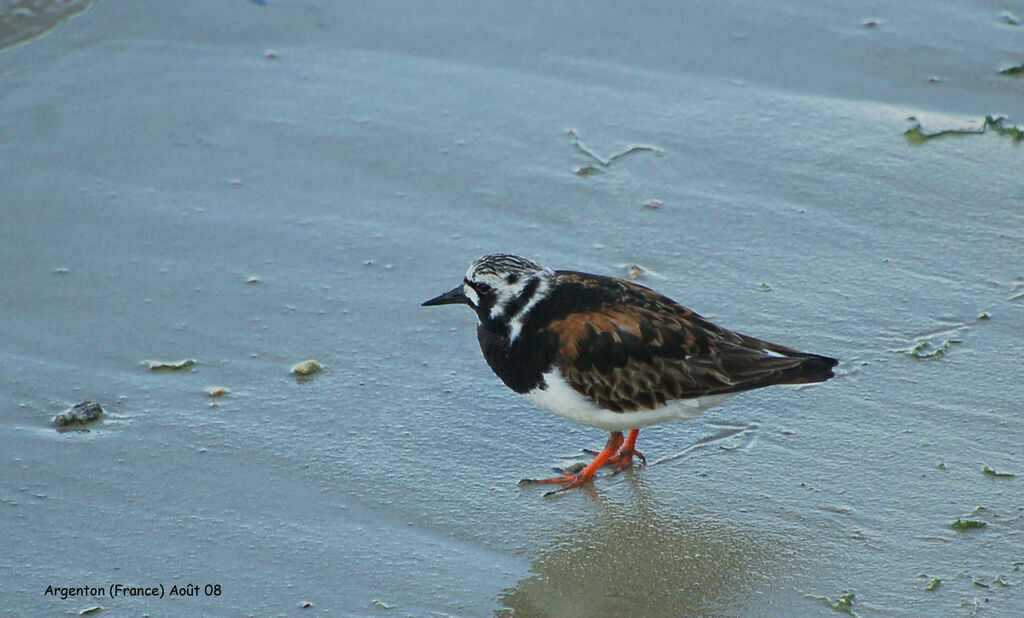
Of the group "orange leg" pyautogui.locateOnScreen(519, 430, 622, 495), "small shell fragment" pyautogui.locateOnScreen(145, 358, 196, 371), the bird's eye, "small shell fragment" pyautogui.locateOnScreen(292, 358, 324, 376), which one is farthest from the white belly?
"small shell fragment" pyautogui.locateOnScreen(145, 358, 196, 371)

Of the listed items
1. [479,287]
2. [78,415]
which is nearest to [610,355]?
[479,287]

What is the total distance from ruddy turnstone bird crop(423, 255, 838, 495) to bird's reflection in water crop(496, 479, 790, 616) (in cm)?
28

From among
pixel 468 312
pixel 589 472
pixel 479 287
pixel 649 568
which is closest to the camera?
pixel 649 568

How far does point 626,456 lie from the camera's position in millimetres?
3777

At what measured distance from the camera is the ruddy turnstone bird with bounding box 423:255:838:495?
Result: 3574 millimetres

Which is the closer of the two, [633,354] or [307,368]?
[633,354]

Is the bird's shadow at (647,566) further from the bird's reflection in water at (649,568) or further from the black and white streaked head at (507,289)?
the black and white streaked head at (507,289)

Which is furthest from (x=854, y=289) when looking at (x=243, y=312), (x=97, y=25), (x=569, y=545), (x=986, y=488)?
(x=97, y=25)

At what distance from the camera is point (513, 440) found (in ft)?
12.6

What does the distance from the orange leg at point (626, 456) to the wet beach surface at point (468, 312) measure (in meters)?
0.06

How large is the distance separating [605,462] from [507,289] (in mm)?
586

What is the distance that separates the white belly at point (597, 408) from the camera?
3.57 m

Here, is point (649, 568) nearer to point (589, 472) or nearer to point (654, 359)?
point (589, 472)

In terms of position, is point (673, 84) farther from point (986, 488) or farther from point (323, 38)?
point (986, 488)
